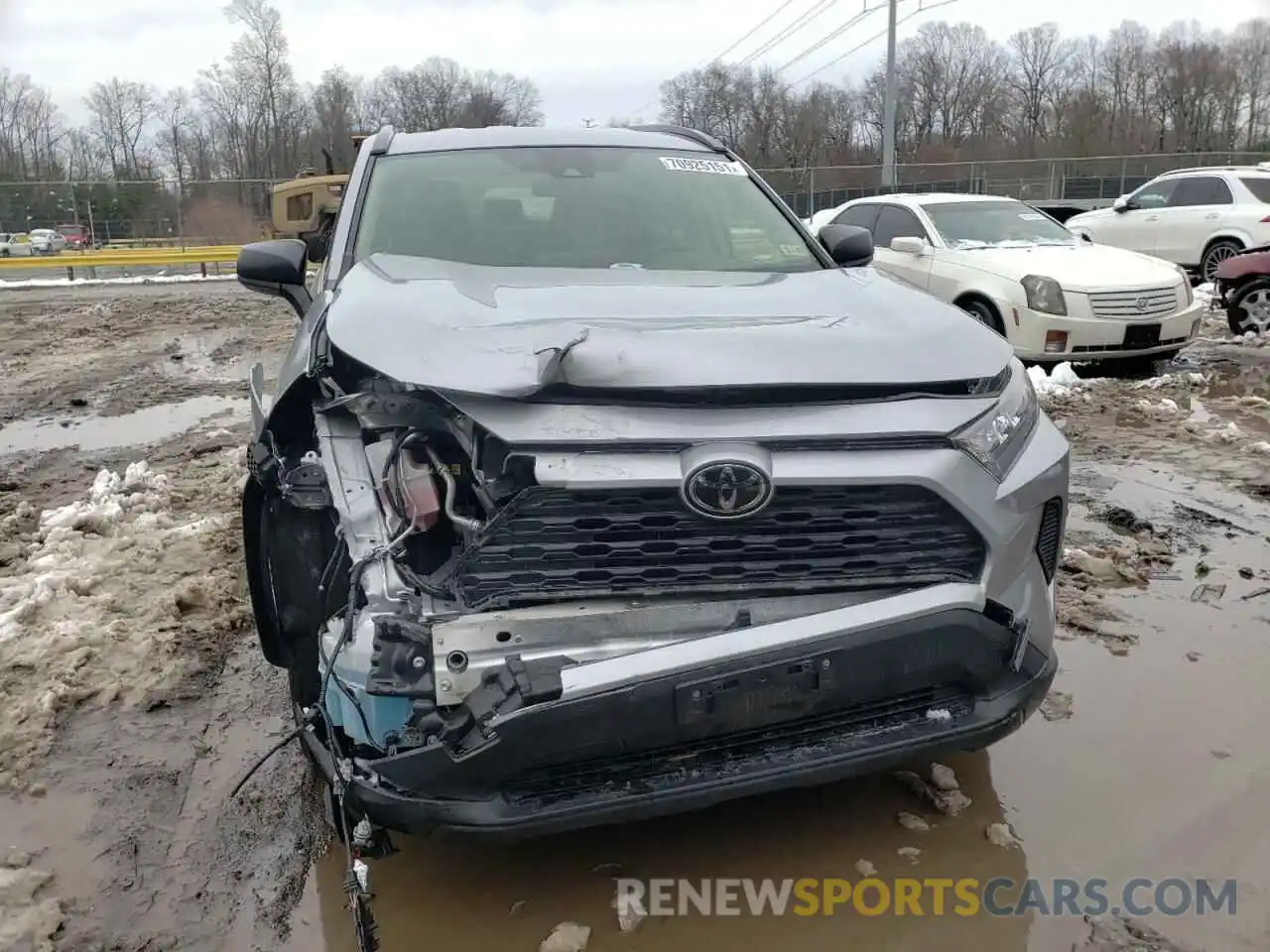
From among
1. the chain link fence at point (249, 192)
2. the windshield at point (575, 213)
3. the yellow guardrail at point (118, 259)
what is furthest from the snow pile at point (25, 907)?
the chain link fence at point (249, 192)

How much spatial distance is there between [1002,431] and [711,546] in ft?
2.73

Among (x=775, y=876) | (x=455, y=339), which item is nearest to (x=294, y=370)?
(x=455, y=339)

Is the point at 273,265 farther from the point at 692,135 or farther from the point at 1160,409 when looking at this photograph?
the point at 1160,409

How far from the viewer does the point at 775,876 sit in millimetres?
2730

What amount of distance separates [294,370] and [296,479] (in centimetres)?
30

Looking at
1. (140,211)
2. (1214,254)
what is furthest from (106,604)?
(140,211)

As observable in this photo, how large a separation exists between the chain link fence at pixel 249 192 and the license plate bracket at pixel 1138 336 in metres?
21.3

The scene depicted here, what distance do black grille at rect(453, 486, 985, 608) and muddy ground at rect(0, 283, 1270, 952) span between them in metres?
0.86

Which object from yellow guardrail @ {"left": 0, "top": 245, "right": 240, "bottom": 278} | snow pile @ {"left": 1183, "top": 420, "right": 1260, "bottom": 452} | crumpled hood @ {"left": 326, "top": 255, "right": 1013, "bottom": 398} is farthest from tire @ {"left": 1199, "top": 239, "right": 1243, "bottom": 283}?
yellow guardrail @ {"left": 0, "top": 245, "right": 240, "bottom": 278}

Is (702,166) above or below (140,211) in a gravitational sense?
below

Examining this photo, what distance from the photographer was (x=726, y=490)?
2.31m

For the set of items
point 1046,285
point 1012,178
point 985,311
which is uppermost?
point 1012,178

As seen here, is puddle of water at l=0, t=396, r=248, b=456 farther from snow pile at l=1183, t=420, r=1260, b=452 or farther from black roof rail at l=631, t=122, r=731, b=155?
snow pile at l=1183, t=420, r=1260, b=452

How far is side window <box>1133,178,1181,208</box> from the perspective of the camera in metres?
Answer: 14.2
